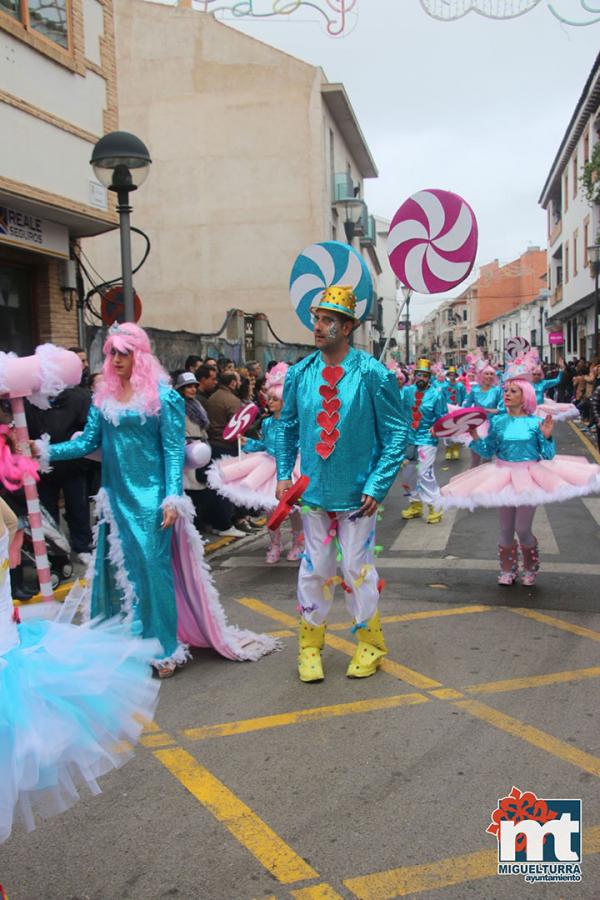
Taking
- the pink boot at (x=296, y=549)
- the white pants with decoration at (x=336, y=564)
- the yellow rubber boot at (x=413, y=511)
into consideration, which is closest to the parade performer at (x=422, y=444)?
the yellow rubber boot at (x=413, y=511)

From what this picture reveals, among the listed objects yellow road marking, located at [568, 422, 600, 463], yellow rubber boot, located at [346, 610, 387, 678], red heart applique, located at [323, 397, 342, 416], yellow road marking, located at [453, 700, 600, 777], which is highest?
red heart applique, located at [323, 397, 342, 416]

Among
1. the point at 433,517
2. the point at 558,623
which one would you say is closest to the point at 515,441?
the point at 558,623

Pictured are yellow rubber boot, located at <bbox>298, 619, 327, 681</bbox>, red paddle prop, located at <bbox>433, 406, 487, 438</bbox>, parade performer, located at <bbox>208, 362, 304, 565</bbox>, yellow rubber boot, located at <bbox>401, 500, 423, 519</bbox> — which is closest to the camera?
yellow rubber boot, located at <bbox>298, 619, 327, 681</bbox>

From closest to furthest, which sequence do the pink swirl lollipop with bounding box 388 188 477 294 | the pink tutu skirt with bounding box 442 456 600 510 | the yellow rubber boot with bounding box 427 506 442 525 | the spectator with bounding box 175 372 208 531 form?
the pink tutu skirt with bounding box 442 456 600 510 < the pink swirl lollipop with bounding box 388 188 477 294 < the spectator with bounding box 175 372 208 531 < the yellow rubber boot with bounding box 427 506 442 525

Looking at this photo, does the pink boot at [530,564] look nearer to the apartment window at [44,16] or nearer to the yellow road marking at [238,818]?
the yellow road marking at [238,818]

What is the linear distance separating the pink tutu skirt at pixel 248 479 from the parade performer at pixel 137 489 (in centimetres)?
213

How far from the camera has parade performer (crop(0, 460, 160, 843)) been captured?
2.31 metres

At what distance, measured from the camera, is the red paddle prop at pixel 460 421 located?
6.24 metres

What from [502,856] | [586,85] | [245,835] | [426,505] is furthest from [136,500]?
[586,85]

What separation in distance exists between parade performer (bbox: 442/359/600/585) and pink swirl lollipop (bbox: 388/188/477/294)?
3.75 feet

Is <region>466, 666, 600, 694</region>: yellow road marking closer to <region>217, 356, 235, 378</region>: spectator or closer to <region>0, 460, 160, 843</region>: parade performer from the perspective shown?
<region>0, 460, 160, 843</region>: parade performer

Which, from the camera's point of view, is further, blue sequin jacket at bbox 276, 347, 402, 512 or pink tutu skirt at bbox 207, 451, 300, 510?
pink tutu skirt at bbox 207, 451, 300, 510

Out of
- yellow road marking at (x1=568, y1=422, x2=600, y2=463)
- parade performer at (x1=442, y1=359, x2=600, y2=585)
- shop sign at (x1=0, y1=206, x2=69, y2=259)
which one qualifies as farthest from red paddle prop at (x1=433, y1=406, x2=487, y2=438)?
yellow road marking at (x1=568, y1=422, x2=600, y2=463)

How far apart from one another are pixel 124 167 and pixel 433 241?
3125 mm
